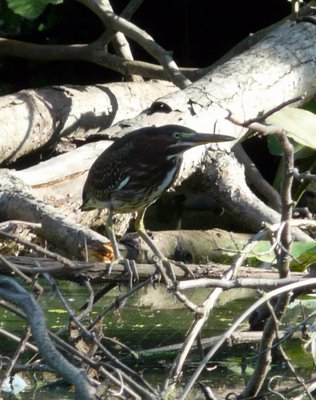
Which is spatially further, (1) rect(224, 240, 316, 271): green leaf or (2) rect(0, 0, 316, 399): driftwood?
(2) rect(0, 0, 316, 399): driftwood

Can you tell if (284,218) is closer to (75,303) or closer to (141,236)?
(141,236)

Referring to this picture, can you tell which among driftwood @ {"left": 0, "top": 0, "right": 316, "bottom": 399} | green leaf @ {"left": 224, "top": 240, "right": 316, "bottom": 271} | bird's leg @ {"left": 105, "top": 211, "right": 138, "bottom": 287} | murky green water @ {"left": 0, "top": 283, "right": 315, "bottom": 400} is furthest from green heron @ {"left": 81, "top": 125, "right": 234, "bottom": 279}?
green leaf @ {"left": 224, "top": 240, "right": 316, "bottom": 271}

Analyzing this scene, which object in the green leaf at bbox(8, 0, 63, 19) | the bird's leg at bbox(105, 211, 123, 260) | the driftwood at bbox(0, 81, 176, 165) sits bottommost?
the driftwood at bbox(0, 81, 176, 165)

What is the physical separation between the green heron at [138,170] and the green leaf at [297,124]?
0.88 meters

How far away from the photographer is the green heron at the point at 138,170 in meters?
4.29

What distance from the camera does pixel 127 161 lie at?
4.44 metres

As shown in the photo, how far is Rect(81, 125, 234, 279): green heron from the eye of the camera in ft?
14.1

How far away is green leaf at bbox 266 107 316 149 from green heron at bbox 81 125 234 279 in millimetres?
883

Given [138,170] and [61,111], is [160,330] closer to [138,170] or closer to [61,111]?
[138,170]

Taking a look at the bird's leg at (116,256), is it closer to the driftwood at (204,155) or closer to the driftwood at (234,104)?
the driftwood at (204,155)

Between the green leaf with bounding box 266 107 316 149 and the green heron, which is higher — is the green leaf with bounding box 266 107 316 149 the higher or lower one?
the higher one

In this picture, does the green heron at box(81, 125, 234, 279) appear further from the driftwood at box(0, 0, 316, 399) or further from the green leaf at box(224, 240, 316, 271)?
the green leaf at box(224, 240, 316, 271)

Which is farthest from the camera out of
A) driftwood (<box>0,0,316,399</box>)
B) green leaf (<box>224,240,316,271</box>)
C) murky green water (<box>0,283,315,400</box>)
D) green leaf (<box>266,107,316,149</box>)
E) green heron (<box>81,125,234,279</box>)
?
driftwood (<box>0,0,316,399</box>)

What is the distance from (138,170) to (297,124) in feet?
4.09
